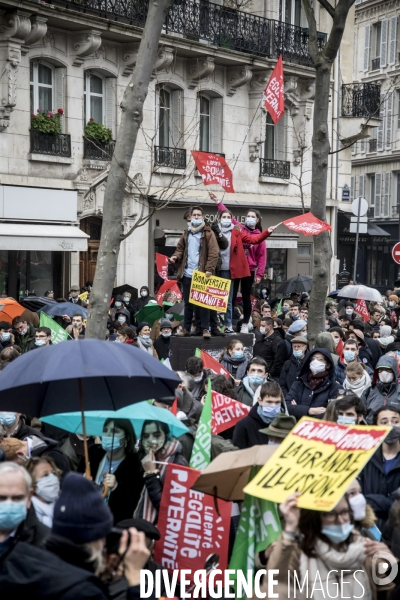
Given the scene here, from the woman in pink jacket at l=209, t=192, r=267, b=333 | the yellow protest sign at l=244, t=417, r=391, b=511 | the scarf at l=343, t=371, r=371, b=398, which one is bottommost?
the scarf at l=343, t=371, r=371, b=398

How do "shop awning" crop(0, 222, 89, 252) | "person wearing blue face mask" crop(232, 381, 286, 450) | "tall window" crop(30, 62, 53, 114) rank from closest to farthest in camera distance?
1. "person wearing blue face mask" crop(232, 381, 286, 450)
2. "shop awning" crop(0, 222, 89, 252)
3. "tall window" crop(30, 62, 53, 114)

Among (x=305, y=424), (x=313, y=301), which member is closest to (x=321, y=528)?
(x=305, y=424)

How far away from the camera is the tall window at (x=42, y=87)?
23.1 m

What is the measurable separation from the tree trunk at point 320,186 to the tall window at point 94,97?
1130 cm

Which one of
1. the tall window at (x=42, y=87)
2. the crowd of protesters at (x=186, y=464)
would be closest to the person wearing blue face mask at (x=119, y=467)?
the crowd of protesters at (x=186, y=464)

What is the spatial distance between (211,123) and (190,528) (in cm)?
2339

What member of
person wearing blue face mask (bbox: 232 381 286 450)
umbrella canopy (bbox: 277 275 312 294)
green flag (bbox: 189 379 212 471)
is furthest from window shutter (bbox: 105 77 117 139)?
green flag (bbox: 189 379 212 471)

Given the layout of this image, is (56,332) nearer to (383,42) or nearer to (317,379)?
(317,379)

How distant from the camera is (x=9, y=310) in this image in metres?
14.4

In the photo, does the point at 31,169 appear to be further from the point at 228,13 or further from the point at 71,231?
the point at 228,13

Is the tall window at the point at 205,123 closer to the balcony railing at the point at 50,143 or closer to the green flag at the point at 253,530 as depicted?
the balcony railing at the point at 50,143

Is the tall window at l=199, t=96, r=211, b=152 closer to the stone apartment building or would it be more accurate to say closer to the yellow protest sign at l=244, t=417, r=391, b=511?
the stone apartment building

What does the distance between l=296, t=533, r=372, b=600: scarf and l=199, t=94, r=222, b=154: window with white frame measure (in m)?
24.3

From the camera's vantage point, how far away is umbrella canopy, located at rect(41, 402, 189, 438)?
6.14 m
